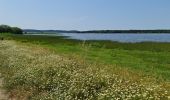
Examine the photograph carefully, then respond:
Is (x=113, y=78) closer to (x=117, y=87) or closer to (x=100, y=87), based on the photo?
(x=100, y=87)

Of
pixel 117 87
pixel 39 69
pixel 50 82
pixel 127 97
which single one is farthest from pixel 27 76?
pixel 127 97

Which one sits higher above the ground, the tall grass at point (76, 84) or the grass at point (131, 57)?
the tall grass at point (76, 84)

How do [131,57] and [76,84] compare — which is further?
[131,57]

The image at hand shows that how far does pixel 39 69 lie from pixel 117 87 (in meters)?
6.33

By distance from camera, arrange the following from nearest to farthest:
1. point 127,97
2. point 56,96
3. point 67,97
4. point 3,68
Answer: point 127,97 < point 67,97 < point 56,96 < point 3,68

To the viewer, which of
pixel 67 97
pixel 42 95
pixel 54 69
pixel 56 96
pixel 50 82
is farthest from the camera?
pixel 54 69

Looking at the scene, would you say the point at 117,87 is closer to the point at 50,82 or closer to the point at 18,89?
the point at 50,82

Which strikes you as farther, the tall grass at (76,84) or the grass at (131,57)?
the grass at (131,57)

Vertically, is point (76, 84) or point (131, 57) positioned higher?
point (76, 84)

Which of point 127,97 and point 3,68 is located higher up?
point 127,97

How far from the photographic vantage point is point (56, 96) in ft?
43.9

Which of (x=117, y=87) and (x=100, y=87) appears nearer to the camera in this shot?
(x=117, y=87)

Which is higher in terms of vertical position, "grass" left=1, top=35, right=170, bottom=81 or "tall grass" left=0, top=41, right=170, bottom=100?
"tall grass" left=0, top=41, right=170, bottom=100

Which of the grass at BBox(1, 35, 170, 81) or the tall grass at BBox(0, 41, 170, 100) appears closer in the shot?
the tall grass at BBox(0, 41, 170, 100)
